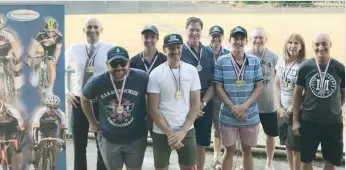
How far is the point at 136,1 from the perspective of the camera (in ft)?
13.4

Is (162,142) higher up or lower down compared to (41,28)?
lower down

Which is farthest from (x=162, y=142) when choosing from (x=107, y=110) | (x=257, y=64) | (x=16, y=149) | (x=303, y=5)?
(x=303, y=5)

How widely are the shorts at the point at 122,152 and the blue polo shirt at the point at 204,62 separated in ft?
2.39

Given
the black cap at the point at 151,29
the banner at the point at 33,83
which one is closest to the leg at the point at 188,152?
the black cap at the point at 151,29

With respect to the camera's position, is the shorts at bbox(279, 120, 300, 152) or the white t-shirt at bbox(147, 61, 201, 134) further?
the shorts at bbox(279, 120, 300, 152)

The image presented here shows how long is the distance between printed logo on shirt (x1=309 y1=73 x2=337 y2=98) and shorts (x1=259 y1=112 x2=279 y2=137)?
679 mm

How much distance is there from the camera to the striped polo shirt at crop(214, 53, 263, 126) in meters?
4.04

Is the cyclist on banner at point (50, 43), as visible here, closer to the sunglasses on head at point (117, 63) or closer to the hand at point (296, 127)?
the sunglasses on head at point (117, 63)

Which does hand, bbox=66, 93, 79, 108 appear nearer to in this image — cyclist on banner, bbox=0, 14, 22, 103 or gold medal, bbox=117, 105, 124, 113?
cyclist on banner, bbox=0, 14, 22, 103

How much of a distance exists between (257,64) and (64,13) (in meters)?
1.65

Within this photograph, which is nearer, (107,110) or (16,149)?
(107,110)

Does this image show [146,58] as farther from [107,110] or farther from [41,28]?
[41,28]

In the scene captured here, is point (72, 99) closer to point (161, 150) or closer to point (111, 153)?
point (111, 153)

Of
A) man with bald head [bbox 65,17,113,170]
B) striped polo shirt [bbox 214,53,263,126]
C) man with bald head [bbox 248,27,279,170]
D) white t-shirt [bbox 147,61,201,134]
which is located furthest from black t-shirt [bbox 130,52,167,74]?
man with bald head [bbox 248,27,279,170]
